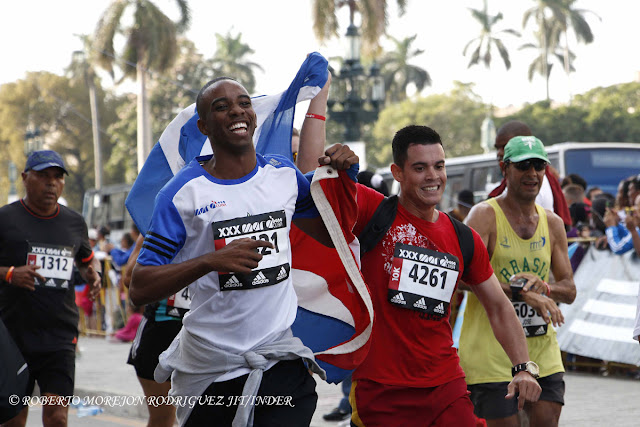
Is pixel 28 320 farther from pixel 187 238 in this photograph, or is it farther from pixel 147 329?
pixel 187 238

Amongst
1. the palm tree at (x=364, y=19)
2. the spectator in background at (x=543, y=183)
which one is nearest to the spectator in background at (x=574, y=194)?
the spectator in background at (x=543, y=183)

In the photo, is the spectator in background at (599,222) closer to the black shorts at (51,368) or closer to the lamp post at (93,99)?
the black shorts at (51,368)

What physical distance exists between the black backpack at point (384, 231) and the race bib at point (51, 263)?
2.81 metres

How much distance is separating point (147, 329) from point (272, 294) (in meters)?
2.70

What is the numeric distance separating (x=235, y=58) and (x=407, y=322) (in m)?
61.7

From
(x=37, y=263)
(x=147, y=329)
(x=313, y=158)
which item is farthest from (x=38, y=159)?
(x=313, y=158)

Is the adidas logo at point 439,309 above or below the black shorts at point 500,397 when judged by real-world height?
above

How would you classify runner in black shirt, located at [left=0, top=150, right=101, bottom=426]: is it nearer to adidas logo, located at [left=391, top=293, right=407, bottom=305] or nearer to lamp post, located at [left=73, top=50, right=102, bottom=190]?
adidas logo, located at [left=391, top=293, right=407, bottom=305]

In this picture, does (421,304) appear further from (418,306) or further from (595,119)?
(595,119)

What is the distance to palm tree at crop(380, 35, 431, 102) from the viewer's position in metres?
67.5

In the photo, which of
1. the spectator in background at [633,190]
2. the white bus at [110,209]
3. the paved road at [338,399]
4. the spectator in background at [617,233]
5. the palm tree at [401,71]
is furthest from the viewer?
the palm tree at [401,71]

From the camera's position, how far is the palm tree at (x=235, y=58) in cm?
6238

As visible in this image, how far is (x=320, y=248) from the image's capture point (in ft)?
14.0

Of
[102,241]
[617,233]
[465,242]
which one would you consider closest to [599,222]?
[617,233]
